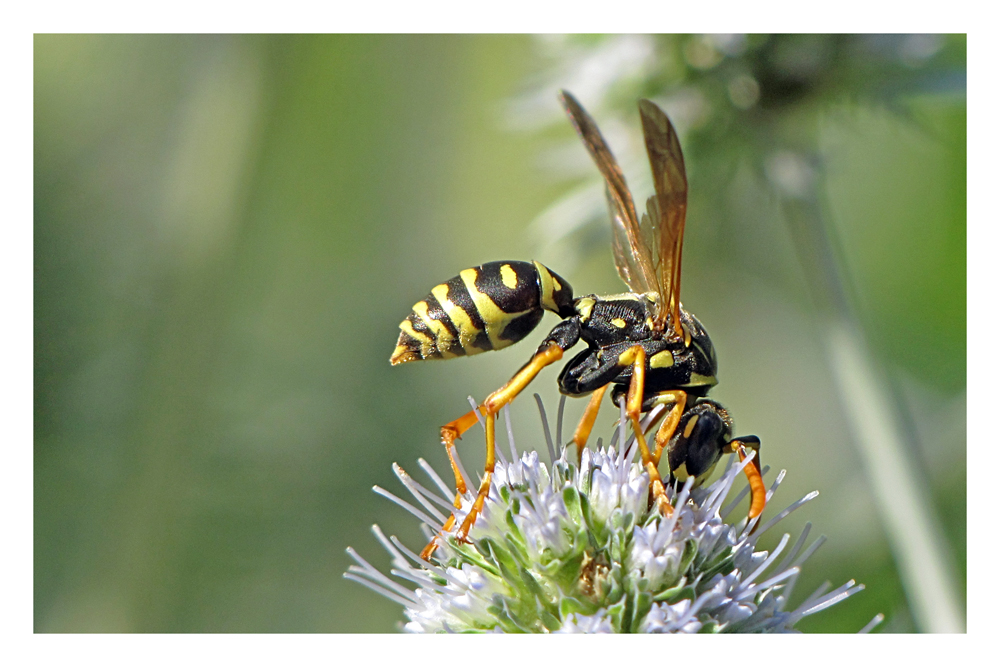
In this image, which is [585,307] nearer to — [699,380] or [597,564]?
[699,380]

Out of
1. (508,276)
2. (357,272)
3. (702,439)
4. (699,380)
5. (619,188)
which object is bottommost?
(702,439)

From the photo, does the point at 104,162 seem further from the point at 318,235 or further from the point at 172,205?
the point at 318,235

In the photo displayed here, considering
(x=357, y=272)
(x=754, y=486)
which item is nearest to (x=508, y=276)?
(x=754, y=486)

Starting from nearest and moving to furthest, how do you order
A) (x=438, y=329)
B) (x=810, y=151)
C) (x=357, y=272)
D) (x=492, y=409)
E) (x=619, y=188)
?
(x=492, y=409) → (x=438, y=329) → (x=619, y=188) → (x=810, y=151) → (x=357, y=272)

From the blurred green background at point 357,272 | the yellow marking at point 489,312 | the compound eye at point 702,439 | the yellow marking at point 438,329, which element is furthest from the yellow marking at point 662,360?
the blurred green background at point 357,272
